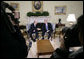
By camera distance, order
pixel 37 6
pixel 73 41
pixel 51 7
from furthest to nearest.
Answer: pixel 51 7 < pixel 37 6 < pixel 73 41

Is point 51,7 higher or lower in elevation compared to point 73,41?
higher

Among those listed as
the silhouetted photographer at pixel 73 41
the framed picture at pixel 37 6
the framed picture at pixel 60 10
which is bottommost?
the silhouetted photographer at pixel 73 41

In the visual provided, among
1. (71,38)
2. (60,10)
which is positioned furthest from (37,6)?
(71,38)

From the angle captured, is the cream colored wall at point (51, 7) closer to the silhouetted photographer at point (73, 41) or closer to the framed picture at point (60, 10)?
the framed picture at point (60, 10)

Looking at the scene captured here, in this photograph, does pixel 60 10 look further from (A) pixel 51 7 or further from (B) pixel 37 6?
(B) pixel 37 6

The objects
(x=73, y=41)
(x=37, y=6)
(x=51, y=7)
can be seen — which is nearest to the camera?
(x=73, y=41)

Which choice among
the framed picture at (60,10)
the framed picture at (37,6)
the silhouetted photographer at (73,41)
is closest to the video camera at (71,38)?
the silhouetted photographer at (73,41)

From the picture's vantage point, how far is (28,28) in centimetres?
418

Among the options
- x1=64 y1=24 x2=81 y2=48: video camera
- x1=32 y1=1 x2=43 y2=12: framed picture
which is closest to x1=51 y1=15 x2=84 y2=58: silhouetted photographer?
x1=64 y1=24 x2=81 y2=48: video camera

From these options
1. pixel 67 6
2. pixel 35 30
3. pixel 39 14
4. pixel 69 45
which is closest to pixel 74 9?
pixel 67 6

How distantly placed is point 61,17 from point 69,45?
5.09 m

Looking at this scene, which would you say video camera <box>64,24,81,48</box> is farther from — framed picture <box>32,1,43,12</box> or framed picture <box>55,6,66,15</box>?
framed picture <box>55,6,66,15</box>

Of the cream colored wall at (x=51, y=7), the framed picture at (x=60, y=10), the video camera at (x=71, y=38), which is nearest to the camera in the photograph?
the video camera at (x=71, y=38)

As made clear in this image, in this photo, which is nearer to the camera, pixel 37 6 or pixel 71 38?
pixel 71 38
